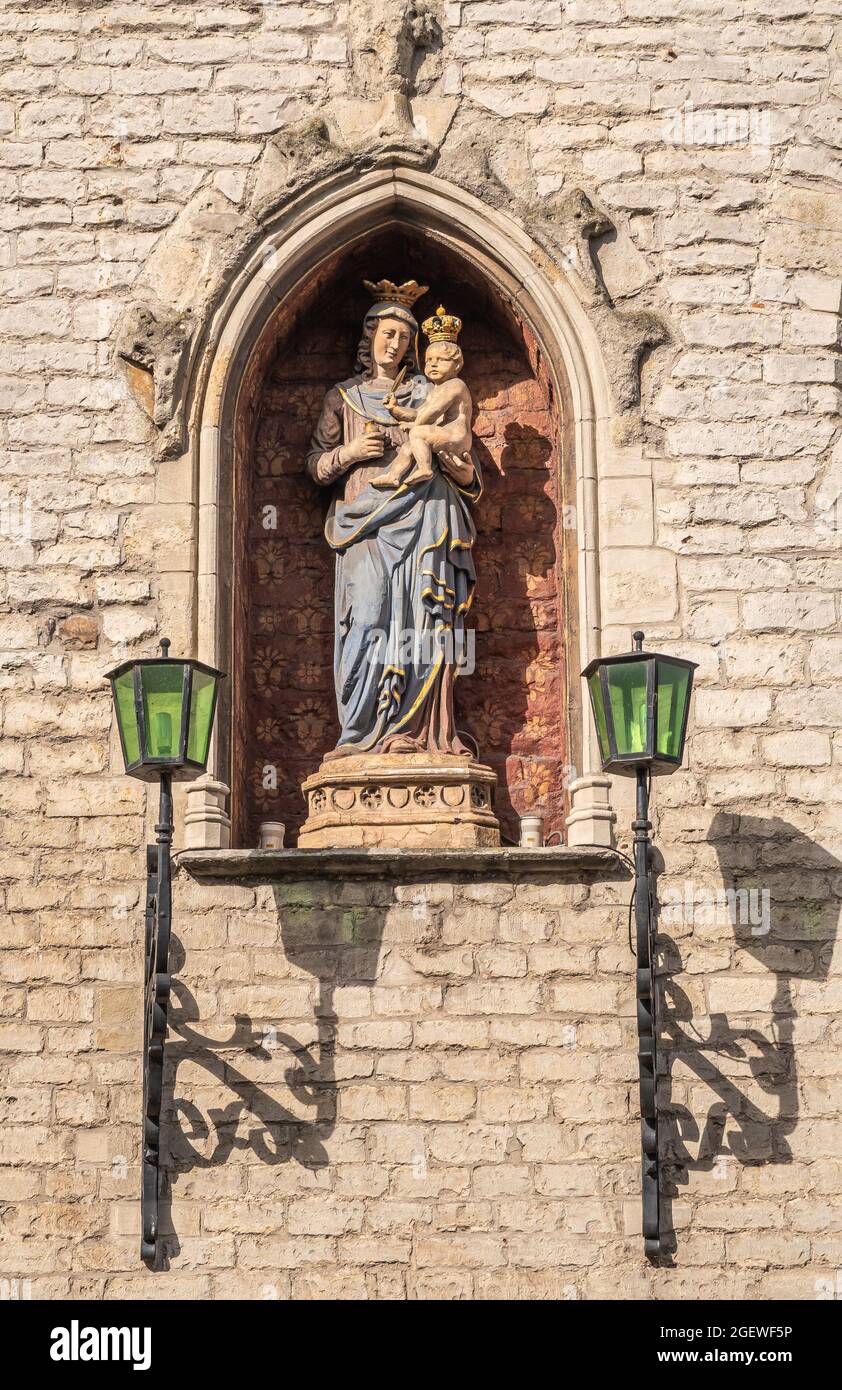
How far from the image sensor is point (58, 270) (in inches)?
340

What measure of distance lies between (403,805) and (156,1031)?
1367 millimetres

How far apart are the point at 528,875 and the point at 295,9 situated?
3.71m

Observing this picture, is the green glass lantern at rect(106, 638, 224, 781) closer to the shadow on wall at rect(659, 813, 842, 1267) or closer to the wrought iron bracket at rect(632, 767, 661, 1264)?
the wrought iron bracket at rect(632, 767, 661, 1264)

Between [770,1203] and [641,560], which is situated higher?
[641,560]

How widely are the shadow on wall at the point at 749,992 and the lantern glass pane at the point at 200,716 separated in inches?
71.1

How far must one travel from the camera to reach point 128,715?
742 centimetres

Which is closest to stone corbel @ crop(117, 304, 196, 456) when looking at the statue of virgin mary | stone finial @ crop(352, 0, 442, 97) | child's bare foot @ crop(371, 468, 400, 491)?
the statue of virgin mary

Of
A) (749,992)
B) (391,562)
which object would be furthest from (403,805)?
(749,992)

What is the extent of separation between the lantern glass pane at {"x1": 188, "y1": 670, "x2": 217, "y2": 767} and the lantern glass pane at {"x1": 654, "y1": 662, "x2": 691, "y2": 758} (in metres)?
1.52

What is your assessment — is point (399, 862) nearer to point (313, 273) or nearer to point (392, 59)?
point (313, 273)

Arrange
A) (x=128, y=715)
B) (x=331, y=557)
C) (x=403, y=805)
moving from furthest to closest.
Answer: (x=331, y=557), (x=403, y=805), (x=128, y=715)

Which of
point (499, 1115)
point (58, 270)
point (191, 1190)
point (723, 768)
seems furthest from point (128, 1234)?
point (58, 270)

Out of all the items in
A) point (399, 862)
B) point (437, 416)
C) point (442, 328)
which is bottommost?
point (399, 862)

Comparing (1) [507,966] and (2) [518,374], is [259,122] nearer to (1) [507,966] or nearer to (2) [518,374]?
(2) [518,374]
